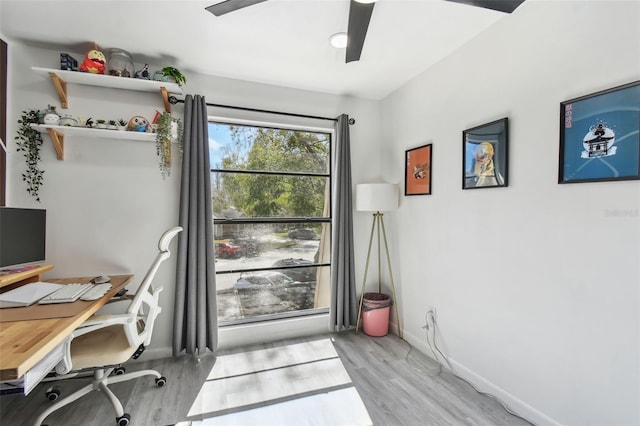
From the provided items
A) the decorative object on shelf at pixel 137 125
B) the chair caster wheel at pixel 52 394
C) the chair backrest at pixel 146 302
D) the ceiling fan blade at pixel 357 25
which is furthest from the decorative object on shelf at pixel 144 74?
the chair caster wheel at pixel 52 394

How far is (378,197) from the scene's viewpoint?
2836 millimetres

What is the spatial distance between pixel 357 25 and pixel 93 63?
1957mm

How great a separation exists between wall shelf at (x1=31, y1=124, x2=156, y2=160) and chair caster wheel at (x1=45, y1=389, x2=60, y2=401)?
5.52 feet

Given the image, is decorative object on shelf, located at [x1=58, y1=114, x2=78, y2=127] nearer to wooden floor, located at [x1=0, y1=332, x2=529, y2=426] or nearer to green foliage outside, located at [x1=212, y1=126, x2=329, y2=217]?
green foliage outside, located at [x1=212, y1=126, x2=329, y2=217]

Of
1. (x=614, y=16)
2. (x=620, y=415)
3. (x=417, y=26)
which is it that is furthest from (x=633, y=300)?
(x=417, y=26)

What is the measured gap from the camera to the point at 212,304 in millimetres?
2602

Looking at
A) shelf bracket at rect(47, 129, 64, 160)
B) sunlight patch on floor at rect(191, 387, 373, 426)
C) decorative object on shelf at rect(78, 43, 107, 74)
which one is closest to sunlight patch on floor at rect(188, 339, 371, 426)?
sunlight patch on floor at rect(191, 387, 373, 426)

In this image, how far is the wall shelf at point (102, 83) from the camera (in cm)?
215

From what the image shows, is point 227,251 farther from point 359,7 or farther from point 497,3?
point 497,3

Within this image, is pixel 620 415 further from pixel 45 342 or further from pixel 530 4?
pixel 45 342

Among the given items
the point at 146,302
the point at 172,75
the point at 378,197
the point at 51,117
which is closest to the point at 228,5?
the point at 172,75

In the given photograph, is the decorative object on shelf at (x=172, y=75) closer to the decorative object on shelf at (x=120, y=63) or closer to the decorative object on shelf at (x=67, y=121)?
the decorative object on shelf at (x=120, y=63)

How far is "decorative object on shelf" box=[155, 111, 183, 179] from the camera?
235cm

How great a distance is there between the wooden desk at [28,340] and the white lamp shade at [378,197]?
2218 millimetres
